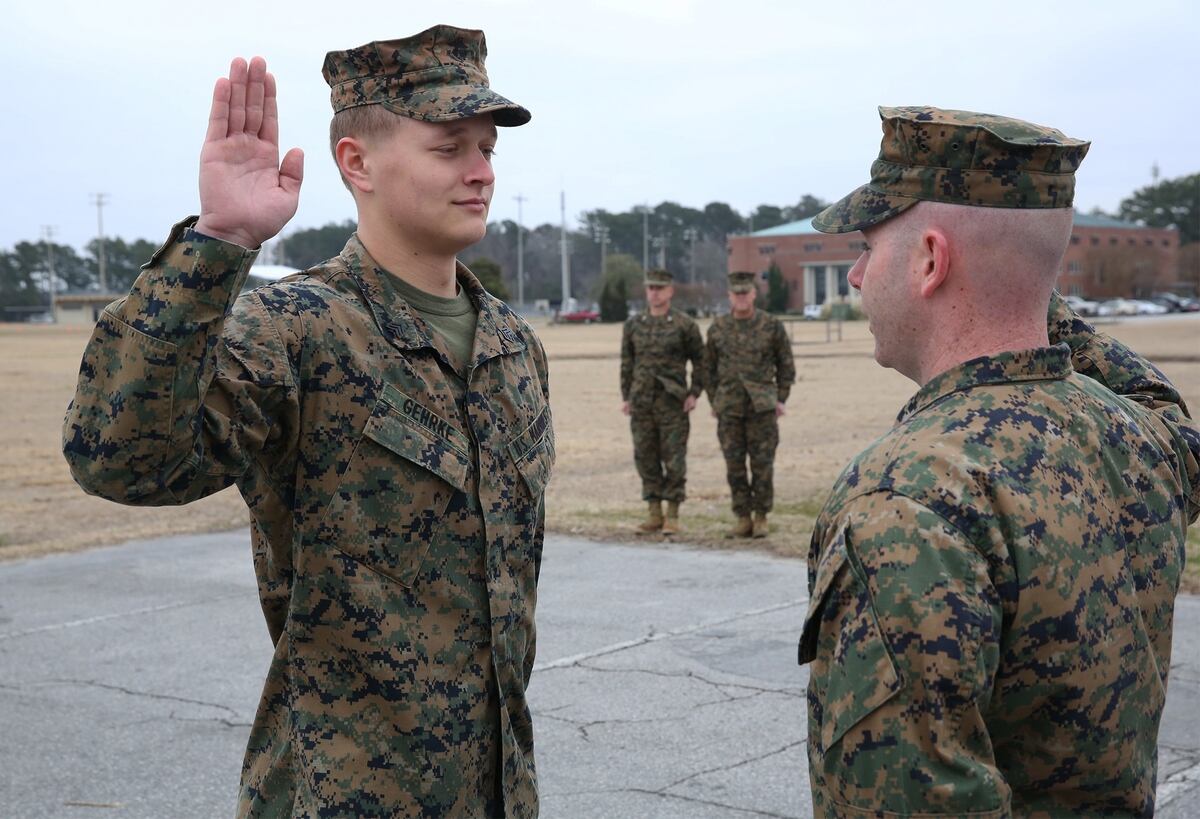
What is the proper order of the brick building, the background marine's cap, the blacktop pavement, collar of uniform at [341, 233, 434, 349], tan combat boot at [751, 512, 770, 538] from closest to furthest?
collar of uniform at [341, 233, 434, 349] → the blacktop pavement → tan combat boot at [751, 512, 770, 538] → the background marine's cap → the brick building

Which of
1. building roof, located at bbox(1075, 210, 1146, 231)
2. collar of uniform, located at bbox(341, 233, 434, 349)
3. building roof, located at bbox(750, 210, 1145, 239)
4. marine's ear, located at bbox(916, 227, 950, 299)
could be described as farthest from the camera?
building roof, located at bbox(1075, 210, 1146, 231)

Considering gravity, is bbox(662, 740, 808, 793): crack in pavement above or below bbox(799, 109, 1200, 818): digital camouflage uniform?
below

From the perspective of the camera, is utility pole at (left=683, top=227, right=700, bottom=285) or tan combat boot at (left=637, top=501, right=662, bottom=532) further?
utility pole at (left=683, top=227, right=700, bottom=285)

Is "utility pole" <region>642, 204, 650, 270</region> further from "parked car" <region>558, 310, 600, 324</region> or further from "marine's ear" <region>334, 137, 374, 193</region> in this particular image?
"marine's ear" <region>334, 137, 374, 193</region>

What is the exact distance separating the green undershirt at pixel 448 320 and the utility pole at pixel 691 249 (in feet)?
386

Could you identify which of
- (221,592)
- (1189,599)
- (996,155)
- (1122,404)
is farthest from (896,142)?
(221,592)

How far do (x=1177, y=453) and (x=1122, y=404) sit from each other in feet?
0.54

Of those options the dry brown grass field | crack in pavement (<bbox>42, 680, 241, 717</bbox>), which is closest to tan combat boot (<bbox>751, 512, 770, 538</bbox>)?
the dry brown grass field

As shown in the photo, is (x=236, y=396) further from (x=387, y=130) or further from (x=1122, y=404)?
(x=1122, y=404)

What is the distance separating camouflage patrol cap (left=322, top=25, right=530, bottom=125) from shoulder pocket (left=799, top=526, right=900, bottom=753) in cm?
132

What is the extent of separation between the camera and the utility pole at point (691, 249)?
12591 centimetres

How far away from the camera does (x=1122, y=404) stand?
7.32 feet

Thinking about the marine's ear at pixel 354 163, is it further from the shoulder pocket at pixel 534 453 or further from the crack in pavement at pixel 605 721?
the crack in pavement at pixel 605 721

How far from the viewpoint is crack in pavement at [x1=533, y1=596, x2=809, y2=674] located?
7012mm
